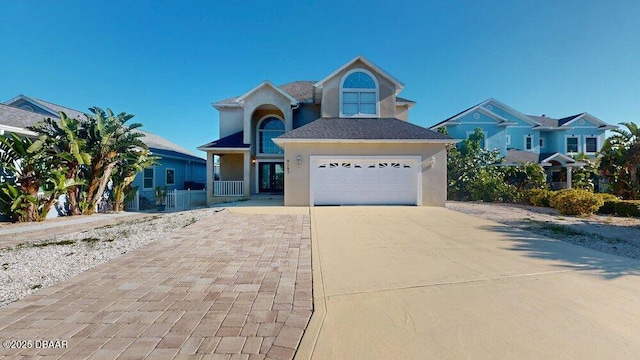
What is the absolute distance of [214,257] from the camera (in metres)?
4.79

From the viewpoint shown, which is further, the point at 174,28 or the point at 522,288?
the point at 174,28

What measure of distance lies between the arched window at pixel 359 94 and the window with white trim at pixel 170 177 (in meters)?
13.6

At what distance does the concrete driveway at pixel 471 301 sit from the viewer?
2.34 metres

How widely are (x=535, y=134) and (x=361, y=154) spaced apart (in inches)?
836

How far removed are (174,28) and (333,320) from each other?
1702cm

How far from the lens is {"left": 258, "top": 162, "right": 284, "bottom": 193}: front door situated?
663 inches

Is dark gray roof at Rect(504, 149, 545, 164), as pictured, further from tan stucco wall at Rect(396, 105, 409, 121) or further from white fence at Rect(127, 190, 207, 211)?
white fence at Rect(127, 190, 207, 211)

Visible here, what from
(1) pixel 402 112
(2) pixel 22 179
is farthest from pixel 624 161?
(2) pixel 22 179

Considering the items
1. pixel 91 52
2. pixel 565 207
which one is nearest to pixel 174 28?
pixel 91 52

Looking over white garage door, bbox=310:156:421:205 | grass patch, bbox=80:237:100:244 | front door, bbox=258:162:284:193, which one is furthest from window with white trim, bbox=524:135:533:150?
grass patch, bbox=80:237:100:244

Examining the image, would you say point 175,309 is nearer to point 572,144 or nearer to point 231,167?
point 231,167

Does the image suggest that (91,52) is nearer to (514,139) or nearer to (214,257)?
(214,257)

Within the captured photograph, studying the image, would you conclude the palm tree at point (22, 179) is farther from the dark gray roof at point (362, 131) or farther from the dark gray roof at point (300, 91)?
the dark gray roof at point (300, 91)

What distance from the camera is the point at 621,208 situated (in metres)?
10.3
